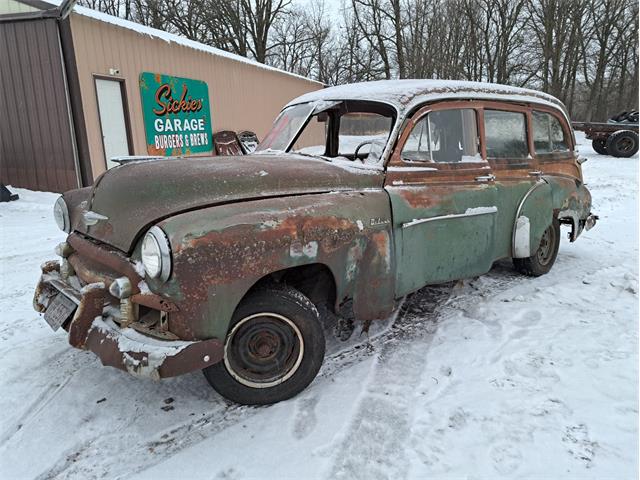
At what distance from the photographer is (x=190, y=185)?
265 centimetres

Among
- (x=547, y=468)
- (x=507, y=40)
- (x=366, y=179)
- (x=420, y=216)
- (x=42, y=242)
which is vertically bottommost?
(x=547, y=468)

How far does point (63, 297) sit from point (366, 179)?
81.1 inches

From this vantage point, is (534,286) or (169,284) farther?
(534,286)

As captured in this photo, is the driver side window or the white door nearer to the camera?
the driver side window

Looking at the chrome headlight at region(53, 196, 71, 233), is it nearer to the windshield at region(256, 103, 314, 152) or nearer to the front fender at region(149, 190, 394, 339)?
the front fender at region(149, 190, 394, 339)

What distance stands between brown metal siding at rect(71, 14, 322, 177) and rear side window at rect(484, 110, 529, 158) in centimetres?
745

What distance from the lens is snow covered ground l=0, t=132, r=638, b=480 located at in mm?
2275

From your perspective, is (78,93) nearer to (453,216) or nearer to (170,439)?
(453,216)

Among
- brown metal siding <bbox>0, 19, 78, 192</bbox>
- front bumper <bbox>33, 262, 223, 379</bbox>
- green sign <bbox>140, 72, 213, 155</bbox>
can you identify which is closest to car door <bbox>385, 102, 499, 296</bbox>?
front bumper <bbox>33, 262, 223, 379</bbox>

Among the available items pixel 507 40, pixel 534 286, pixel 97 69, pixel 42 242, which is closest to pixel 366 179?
pixel 534 286

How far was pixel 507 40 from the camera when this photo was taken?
32.8 metres

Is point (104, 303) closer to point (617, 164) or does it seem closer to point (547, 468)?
point (547, 468)

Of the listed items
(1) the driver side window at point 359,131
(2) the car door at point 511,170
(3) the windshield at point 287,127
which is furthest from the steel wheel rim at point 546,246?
(3) the windshield at point 287,127

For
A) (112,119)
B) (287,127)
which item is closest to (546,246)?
(287,127)
